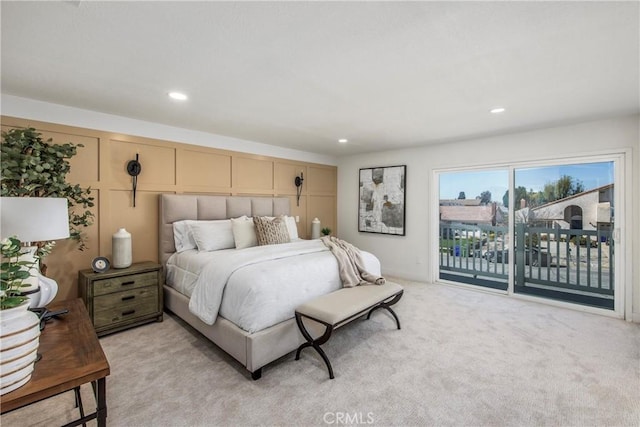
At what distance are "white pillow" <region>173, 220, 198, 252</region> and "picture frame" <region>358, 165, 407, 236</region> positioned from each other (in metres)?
→ 3.22

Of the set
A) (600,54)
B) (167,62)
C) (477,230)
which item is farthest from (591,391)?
(167,62)

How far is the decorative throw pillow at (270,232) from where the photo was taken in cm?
365

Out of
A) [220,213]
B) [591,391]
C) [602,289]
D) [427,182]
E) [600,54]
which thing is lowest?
[591,391]

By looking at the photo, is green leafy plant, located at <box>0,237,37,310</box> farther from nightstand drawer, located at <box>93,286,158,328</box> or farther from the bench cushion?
nightstand drawer, located at <box>93,286,158,328</box>

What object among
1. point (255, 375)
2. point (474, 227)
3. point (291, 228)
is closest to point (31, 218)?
point (255, 375)

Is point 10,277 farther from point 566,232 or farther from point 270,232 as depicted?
point 566,232

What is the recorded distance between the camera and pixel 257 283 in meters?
2.23

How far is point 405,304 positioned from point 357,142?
2546 millimetres

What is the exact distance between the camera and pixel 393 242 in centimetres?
526

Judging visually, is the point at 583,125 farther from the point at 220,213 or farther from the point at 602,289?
the point at 220,213

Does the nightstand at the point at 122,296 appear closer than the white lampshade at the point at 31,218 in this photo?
No

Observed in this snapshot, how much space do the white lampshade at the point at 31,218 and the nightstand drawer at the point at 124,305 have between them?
1394mm

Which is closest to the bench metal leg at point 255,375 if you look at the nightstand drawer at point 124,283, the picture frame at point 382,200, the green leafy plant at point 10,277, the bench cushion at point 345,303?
the bench cushion at point 345,303

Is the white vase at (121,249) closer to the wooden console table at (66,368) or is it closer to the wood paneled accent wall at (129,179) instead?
the wood paneled accent wall at (129,179)
